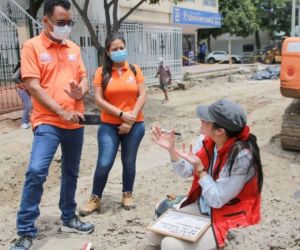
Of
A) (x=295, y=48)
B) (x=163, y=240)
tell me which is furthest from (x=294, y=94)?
(x=163, y=240)

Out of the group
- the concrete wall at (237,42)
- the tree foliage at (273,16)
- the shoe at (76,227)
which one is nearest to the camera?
the shoe at (76,227)

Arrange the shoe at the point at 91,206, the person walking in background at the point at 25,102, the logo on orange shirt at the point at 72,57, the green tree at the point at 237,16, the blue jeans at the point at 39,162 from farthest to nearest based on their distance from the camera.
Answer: the green tree at the point at 237,16 < the person walking in background at the point at 25,102 < the shoe at the point at 91,206 < the logo on orange shirt at the point at 72,57 < the blue jeans at the point at 39,162

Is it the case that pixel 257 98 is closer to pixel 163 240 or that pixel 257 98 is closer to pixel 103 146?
pixel 103 146

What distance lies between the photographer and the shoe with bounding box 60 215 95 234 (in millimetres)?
4027

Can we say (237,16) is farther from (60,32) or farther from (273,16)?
(60,32)

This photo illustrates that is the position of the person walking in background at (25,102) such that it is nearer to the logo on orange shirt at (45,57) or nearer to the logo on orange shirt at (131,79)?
the logo on orange shirt at (131,79)

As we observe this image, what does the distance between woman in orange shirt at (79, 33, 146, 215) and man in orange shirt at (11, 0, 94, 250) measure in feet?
1.78

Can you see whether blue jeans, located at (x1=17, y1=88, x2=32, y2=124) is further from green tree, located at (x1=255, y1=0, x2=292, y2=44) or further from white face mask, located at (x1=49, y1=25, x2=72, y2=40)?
green tree, located at (x1=255, y1=0, x2=292, y2=44)

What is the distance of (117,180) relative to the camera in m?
5.81

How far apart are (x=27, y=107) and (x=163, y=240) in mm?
6317

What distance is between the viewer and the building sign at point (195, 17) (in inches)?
990

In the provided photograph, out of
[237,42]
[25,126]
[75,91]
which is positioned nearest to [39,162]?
[75,91]

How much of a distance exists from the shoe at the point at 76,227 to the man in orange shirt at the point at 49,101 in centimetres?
41

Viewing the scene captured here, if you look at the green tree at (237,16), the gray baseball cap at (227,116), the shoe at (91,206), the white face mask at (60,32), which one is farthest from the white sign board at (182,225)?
the green tree at (237,16)
